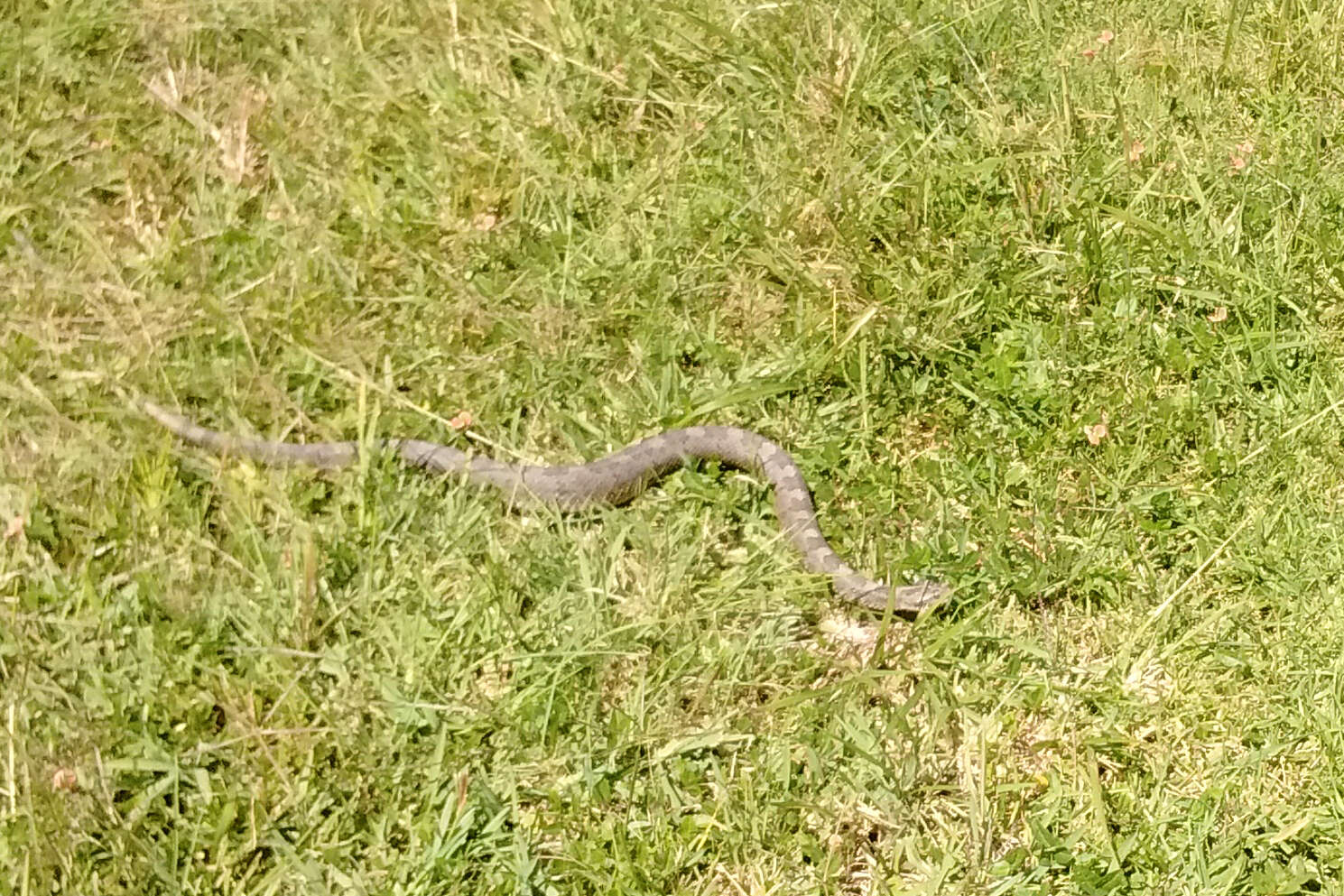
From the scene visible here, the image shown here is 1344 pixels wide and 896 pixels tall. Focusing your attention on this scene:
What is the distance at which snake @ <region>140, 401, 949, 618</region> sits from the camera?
3834 millimetres

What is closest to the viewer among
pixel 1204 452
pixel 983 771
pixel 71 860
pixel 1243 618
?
pixel 71 860

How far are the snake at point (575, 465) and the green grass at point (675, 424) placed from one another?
88 millimetres

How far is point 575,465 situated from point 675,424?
403 millimetres

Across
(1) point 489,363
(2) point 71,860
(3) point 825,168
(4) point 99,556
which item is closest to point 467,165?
(1) point 489,363

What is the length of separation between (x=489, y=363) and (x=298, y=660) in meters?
1.37

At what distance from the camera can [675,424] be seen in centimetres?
406

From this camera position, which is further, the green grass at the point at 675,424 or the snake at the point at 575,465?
the snake at the point at 575,465

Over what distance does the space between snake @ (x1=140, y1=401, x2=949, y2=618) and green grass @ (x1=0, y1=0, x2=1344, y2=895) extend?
9 cm

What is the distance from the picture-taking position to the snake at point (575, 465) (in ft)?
12.6

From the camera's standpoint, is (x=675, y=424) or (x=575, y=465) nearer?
(x=575, y=465)

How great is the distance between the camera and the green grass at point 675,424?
3.10 meters

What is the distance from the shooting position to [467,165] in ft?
15.3

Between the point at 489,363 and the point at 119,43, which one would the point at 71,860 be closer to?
the point at 489,363

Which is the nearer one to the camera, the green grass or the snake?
the green grass
